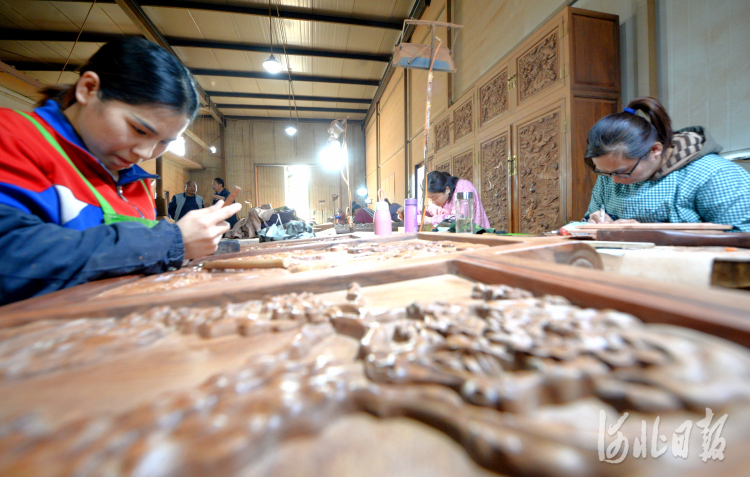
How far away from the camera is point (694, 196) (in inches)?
66.1

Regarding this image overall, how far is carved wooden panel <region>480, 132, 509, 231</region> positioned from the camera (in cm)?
339

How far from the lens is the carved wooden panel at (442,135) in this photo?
472cm

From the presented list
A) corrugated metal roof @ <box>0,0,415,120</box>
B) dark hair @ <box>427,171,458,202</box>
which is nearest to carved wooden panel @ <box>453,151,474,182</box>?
dark hair @ <box>427,171,458,202</box>

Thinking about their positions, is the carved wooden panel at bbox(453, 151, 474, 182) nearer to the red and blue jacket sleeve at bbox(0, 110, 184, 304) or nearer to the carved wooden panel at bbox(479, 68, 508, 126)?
the carved wooden panel at bbox(479, 68, 508, 126)

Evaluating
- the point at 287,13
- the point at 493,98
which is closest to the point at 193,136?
the point at 287,13

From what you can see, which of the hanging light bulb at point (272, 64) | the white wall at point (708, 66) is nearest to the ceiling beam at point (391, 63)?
the hanging light bulb at point (272, 64)

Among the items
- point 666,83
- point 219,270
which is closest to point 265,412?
point 219,270

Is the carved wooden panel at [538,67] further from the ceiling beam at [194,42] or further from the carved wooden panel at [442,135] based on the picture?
the ceiling beam at [194,42]

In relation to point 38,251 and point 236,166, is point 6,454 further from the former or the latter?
point 236,166

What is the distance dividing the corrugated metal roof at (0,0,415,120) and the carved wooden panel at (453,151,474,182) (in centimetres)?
342

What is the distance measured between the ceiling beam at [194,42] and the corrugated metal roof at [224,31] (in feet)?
0.06

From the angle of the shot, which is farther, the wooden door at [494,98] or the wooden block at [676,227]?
the wooden door at [494,98]

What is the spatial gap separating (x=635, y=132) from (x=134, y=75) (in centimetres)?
235

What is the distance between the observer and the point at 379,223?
201 centimetres
